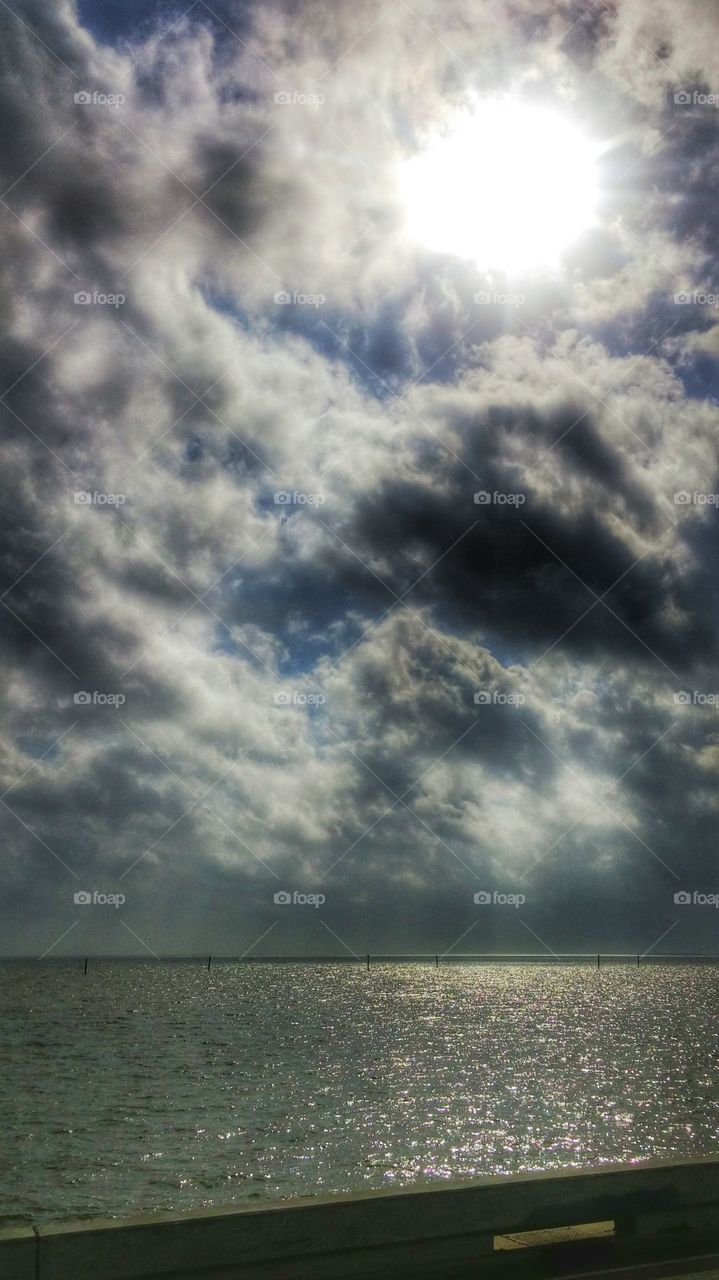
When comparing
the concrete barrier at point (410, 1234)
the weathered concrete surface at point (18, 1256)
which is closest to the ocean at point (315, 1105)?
the concrete barrier at point (410, 1234)

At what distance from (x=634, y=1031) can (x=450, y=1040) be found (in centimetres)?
2009

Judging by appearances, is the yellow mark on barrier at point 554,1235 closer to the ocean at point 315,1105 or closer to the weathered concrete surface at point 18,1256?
the ocean at point 315,1105

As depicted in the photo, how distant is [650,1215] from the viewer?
9102mm

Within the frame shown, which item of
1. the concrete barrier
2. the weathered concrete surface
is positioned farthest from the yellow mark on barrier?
the weathered concrete surface

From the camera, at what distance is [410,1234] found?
8.27 meters

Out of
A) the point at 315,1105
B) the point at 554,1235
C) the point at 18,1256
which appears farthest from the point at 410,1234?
the point at 315,1105

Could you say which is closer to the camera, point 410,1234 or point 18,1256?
point 18,1256

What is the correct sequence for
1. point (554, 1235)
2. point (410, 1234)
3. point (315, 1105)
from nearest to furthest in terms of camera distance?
point (410, 1234) → point (554, 1235) → point (315, 1105)

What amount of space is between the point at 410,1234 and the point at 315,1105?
33897 millimetres

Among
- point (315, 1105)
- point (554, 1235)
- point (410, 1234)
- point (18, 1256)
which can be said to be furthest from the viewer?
point (315, 1105)

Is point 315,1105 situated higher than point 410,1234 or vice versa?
point 315,1105

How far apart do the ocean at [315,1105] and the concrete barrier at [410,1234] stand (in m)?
0.47

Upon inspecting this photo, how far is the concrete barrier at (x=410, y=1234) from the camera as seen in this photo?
735 cm

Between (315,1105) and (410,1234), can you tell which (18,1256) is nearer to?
(410,1234)
